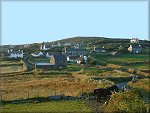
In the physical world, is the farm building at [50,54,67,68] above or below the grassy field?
above

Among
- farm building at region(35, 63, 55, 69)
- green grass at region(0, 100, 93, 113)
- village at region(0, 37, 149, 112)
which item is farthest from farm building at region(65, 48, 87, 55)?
green grass at region(0, 100, 93, 113)

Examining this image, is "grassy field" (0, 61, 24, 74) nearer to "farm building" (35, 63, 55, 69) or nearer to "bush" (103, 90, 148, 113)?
"farm building" (35, 63, 55, 69)

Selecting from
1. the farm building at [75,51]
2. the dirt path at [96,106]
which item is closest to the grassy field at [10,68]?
the farm building at [75,51]

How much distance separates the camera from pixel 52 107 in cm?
2384

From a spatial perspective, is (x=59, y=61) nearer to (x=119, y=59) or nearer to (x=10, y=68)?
(x=10, y=68)

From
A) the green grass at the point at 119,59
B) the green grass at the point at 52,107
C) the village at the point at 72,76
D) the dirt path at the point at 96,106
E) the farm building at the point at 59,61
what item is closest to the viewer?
the dirt path at the point at 96,106

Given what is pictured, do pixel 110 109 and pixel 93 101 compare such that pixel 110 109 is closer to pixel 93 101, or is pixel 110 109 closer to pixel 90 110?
pixel 90 110

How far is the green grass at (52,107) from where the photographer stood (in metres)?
22.5

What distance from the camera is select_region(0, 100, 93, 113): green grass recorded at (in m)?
22.5

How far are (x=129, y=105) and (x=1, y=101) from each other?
37.7 feet

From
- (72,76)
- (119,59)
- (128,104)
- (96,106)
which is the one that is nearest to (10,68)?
(72,76)

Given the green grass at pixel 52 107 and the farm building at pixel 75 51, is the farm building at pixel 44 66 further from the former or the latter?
the green grass at pixel 52 107

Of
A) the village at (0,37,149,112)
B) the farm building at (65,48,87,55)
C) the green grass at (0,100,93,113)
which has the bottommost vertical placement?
the village at (0,37,149,112)

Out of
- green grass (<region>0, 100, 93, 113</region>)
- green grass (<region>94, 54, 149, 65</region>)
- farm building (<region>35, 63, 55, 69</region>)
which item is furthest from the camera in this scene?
green grass (<region>94, 54, 149, 65</region>)
